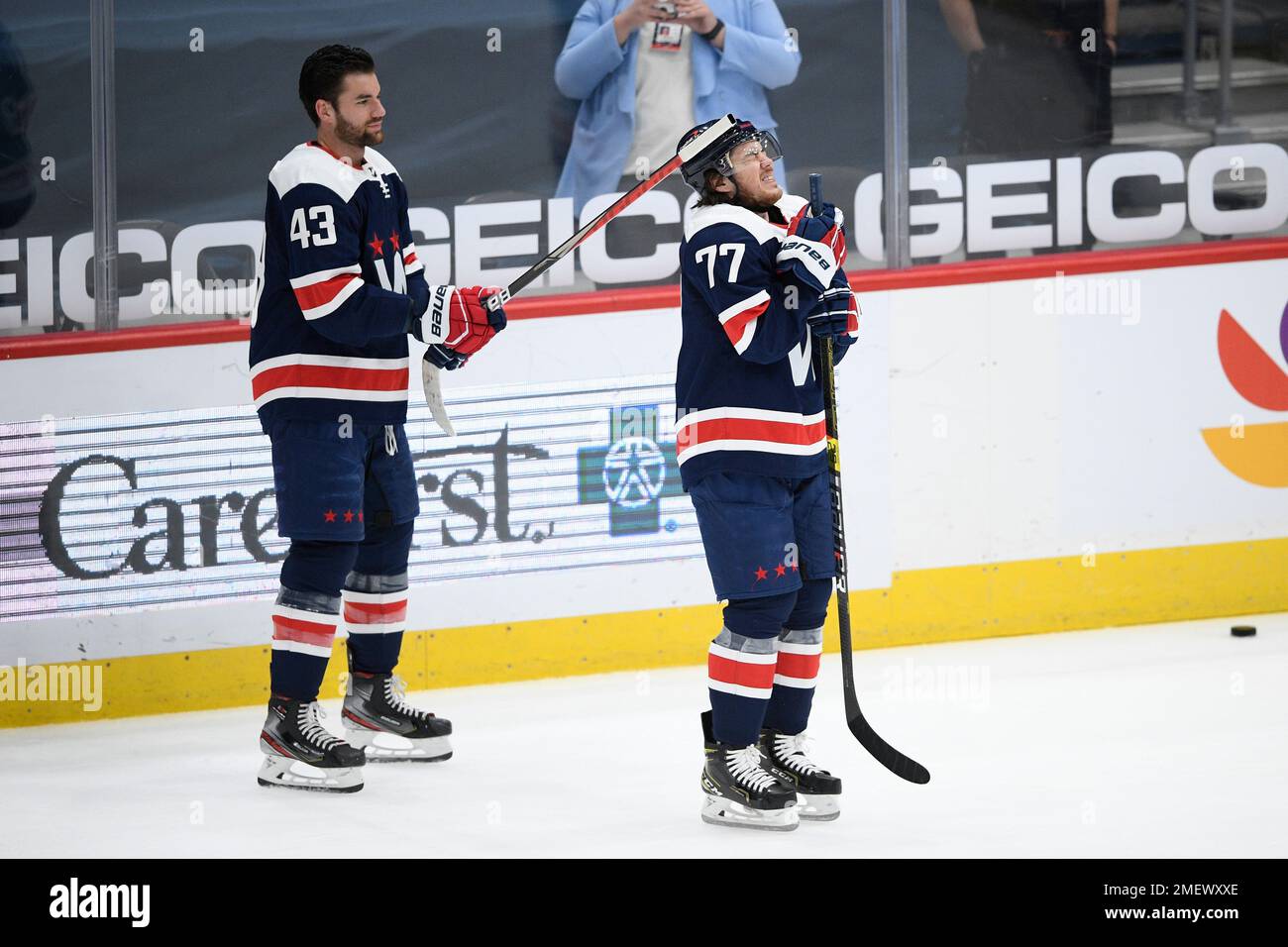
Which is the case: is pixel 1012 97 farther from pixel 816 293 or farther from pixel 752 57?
pixel 816 293

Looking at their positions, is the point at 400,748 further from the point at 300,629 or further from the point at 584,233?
the point at 584,233

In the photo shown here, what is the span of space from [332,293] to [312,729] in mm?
910

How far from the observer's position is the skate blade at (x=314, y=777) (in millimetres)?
4211

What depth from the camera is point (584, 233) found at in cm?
424

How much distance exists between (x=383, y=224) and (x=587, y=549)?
1319mm

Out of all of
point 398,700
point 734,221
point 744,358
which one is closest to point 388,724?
point 398,700

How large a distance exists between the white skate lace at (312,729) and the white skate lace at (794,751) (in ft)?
3.07

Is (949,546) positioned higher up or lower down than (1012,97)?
lower down

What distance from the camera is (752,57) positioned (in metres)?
5.46

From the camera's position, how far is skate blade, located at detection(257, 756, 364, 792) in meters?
4.21

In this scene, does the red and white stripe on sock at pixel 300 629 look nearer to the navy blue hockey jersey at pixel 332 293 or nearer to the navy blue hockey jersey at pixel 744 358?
the navy blue hockey jersey at pixel 332 293
